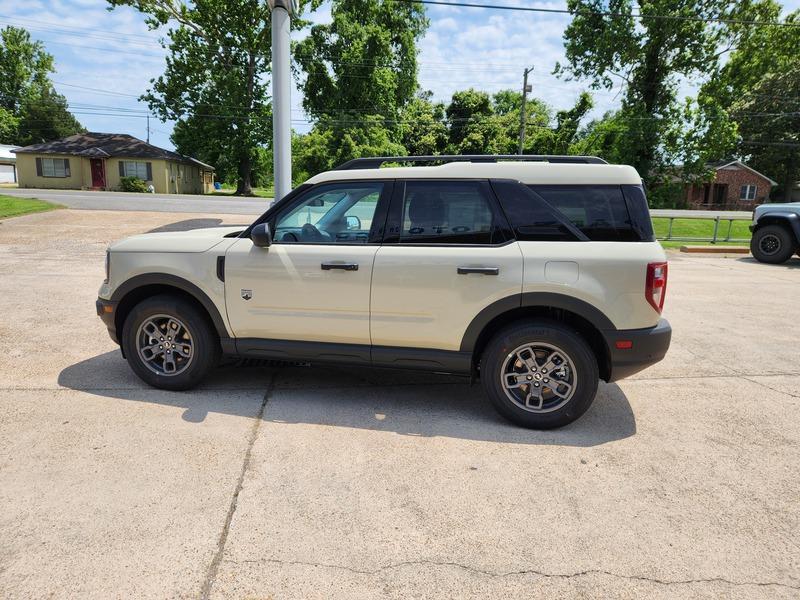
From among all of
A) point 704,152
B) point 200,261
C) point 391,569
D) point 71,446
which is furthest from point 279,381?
point 704,152

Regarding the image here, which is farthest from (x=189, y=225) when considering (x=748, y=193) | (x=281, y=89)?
(x=748, y=193)

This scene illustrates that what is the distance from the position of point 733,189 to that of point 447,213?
198ft

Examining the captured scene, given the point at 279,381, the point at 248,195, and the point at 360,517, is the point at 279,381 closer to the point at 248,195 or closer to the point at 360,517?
the point at 360,517

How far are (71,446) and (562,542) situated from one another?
3.02 meters

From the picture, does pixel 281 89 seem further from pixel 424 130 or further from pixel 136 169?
pixel 136 169

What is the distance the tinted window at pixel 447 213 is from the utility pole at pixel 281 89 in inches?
230

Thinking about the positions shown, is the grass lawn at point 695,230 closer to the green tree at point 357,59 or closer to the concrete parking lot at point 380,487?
the concrete parking lot at point 380,487

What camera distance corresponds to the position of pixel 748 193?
5369 cm

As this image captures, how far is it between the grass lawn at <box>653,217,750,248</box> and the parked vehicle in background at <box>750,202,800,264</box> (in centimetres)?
293

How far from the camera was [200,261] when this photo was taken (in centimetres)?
424

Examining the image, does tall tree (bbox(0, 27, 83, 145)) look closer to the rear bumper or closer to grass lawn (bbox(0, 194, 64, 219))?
grass lawn (bbox(0, 194, 64, 219))

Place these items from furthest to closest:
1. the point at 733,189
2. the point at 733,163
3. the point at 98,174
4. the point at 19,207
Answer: the point at 733,189 < the point at 733,163 < the point at 98,174 < the point at 19,207

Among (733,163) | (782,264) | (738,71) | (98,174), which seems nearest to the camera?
(782,264)

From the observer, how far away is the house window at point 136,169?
42219 mm
